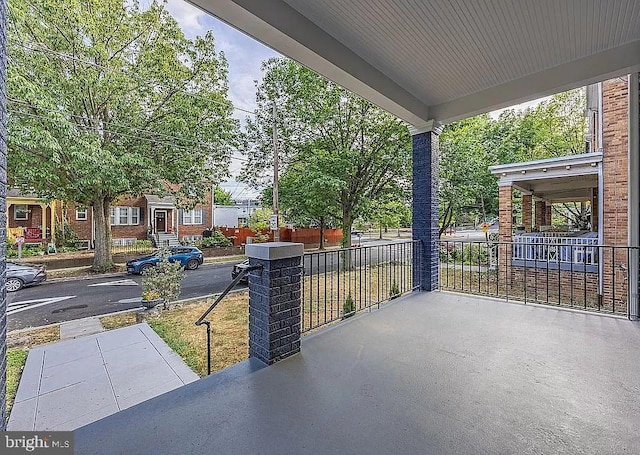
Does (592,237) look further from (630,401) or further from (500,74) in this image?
(630,401)

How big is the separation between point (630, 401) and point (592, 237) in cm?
636

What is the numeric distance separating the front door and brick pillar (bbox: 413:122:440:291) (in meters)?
16.4

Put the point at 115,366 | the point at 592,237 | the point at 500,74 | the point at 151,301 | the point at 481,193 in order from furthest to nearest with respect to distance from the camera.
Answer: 1. the point at 481,193
2. the point at 592,237
3. the point at 151,301
4. the point at 500,74
5. the point at 115,366

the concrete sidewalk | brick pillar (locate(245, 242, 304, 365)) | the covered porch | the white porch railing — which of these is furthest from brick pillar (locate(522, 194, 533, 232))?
the concrete sidewalk

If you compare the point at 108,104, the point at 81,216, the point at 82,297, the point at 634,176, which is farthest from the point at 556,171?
the point at 81,216

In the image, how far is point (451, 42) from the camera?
297 centimetres

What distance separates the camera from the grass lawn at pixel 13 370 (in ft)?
9.37

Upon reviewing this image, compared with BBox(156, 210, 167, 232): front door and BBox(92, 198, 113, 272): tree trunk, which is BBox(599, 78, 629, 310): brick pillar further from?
BBox(156, 210, 167, 232): front door

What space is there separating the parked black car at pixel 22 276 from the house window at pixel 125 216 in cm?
787

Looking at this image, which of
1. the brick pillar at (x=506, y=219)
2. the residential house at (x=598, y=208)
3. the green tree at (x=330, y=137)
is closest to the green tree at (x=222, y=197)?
the green tree at (x=330, y=137)

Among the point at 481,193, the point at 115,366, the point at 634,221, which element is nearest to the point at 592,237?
the point at 634,221

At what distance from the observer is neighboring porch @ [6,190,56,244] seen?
13.0 meters

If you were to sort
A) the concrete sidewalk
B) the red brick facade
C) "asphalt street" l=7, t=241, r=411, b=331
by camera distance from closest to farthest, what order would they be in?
the concrete sidewalk, "asphalt street" l=7, t=241, r=411, b=331, the red brick facade

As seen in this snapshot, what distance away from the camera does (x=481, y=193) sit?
11.4 metres
